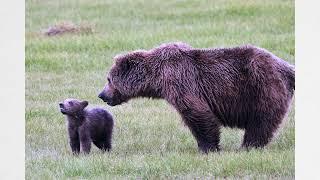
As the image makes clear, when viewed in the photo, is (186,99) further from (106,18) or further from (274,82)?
(106,18)

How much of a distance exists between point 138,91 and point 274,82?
1.21 meters

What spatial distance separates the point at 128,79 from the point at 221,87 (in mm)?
845

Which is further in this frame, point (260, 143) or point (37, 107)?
point (37, 107)

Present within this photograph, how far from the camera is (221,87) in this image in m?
7.43

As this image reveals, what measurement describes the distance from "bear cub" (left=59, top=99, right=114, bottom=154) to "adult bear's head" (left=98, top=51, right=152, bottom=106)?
0.68 feet

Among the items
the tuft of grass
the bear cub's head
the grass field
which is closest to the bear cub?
the bear cub's head

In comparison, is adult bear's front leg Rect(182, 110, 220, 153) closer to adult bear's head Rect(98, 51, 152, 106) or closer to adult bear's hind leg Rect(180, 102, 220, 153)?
adult bear's hind leg Rect(180, 102, 220, 153)

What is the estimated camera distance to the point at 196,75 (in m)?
7.42

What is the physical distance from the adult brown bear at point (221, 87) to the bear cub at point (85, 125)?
1.82ft

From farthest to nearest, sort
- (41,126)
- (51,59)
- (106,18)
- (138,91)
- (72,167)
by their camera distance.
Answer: (106,18) → (51,59) → (41,126) → (138,91) → (72,167)

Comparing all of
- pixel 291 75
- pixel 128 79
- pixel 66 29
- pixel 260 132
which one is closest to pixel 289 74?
pixel 291 75

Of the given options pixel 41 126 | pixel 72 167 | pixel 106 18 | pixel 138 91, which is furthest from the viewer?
pixel 106 18

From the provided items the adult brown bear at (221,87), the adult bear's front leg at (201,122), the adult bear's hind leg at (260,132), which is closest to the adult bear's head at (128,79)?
the adult brown bear at (221,87)
